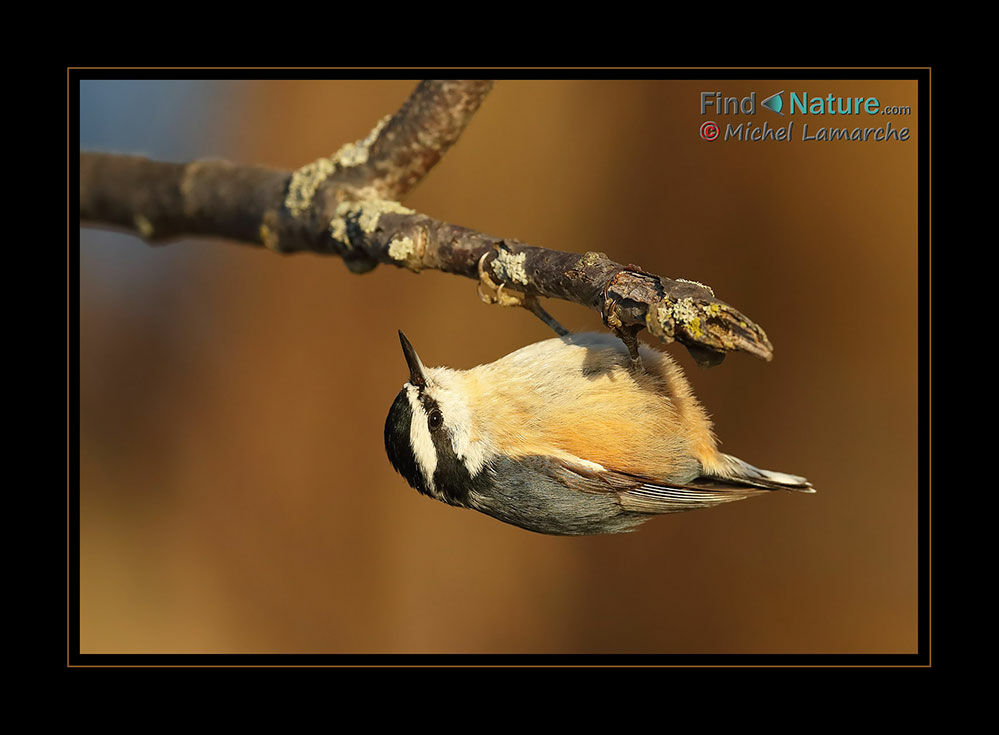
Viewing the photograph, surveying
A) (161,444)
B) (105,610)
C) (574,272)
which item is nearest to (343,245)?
(574,272)

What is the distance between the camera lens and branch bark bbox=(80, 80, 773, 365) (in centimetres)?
119

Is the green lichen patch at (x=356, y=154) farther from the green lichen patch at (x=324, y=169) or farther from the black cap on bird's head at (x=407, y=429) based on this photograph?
the black cap on bird's head at (x=407, y=429)

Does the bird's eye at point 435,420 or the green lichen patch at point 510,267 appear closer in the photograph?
the green lichen patch at point 510,267

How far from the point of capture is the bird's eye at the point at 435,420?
1.84 meters

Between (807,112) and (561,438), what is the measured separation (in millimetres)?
1659

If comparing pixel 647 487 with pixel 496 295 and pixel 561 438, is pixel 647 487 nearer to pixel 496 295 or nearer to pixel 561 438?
pixel 561 438

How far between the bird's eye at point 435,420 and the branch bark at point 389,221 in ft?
1.15

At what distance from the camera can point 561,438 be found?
1.79m

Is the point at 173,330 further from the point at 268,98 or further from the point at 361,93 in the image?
the point at 361,93

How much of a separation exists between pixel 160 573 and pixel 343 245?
2.50 meters
